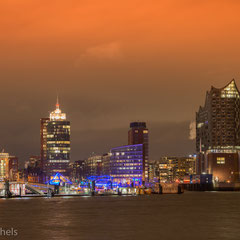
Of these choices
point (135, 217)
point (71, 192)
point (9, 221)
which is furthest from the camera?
Answer: point (71, 192)

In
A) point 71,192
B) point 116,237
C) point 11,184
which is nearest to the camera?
point 116,237

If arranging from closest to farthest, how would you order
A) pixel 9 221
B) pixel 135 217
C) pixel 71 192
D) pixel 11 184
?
1. pixel 9 221
2. pixel 135 217
3. pixel 11 184
4. pixel 71 192

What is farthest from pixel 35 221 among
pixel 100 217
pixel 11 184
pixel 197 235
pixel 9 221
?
pixel 11 184

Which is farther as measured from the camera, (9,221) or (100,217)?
(100,217)

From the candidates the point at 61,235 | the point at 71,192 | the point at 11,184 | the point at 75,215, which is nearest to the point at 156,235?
the point at 61,235

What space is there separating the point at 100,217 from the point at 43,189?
103075 mm

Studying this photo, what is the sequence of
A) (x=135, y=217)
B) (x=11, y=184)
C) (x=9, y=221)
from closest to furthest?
(x=9, y=221) → (x=135, y=217) → (x=11, y=184)

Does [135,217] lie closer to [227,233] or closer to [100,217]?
[100,217]

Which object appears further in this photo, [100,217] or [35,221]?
[100,217]

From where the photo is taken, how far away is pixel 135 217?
3120 inches

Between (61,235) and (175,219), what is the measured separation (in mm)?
22725

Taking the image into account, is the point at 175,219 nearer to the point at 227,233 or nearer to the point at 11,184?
the point at 227,233

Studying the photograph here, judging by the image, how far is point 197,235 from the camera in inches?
2235

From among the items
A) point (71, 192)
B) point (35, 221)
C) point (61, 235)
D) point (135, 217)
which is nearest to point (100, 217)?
point (135, 217)
